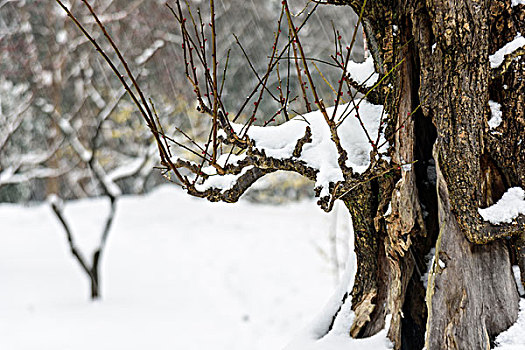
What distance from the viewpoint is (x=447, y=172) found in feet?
6.43

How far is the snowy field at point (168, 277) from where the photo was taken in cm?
544

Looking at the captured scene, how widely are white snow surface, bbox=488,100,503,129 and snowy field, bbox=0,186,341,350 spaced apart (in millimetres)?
3749

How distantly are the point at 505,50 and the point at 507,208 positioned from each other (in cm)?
55

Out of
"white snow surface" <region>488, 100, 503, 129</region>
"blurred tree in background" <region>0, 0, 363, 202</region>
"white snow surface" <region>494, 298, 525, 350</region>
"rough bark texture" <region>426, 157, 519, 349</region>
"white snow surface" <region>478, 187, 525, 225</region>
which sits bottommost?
"white snow surface" <region>494, 298, 525, 350</region>

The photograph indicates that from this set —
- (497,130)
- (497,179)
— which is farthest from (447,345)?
(497,130)

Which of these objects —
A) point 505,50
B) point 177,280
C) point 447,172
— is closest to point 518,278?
point 447,172

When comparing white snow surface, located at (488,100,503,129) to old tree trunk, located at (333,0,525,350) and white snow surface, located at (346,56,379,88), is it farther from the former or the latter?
white snow surface, located at (346,56,379,88)

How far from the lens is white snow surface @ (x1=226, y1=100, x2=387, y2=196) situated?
2002 mm

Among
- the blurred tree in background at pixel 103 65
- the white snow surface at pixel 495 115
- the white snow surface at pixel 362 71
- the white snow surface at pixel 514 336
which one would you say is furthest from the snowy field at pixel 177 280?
the blurred tree in background at pixel 103 65

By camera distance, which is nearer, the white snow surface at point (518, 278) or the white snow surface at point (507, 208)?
the white snow surface at point (507, 208)

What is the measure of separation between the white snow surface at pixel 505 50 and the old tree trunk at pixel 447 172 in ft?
0.05

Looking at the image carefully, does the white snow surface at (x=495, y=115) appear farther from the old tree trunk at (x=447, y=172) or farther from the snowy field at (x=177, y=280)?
the snowy field at (x=177, y=280)

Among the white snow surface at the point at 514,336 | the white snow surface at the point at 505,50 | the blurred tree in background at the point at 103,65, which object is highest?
the blurred tree in background at the point at 103,65

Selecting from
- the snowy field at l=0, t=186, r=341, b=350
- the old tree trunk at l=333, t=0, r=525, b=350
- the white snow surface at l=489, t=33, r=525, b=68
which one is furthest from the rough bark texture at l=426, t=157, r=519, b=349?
the snowy field at l=0, t=186, r=341, b=350
